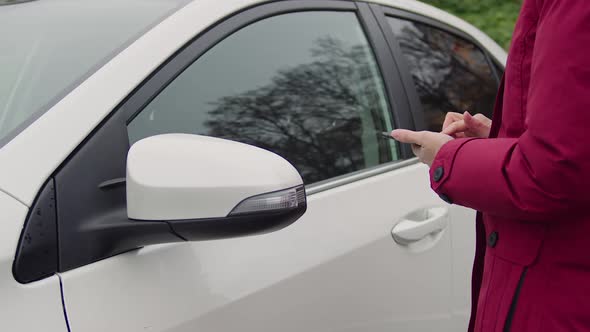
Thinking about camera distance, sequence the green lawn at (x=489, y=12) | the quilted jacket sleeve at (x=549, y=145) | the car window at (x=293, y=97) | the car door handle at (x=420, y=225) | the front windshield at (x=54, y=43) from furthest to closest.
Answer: the green lawn at (x=489, y=12) → the car door handle at (x=420, y=225) → the car window at (x=293, y=97) → the front windshield at (x=54, y=43) → the quilted jacket sleeve at (x=549, y=145)

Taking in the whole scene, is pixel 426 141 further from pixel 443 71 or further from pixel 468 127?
pixel 443 71

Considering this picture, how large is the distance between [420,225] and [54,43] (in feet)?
3.35

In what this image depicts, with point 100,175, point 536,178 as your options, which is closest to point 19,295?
point 100,175

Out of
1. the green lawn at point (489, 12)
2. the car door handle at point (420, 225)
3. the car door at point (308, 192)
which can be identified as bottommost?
the car door handle at point (420, 225)

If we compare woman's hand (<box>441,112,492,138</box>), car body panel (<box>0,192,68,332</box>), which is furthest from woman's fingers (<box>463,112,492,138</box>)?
car body panel (<box>0,192,68,332</box>)

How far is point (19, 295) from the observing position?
1188 millimetres

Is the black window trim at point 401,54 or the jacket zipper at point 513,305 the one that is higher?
the black window trim at point 401,54

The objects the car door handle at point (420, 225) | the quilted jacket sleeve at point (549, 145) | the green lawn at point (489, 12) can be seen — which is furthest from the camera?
the green lawn at point (489, 12)

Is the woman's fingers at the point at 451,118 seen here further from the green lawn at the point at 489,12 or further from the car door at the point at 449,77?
the green lawn at the point at 489,12

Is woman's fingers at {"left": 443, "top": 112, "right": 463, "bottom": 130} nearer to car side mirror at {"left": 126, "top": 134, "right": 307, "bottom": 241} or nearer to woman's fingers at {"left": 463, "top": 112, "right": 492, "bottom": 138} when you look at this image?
woman's fingers at {"left": 463, "top": 112, "right": 492, "bottom": 138}

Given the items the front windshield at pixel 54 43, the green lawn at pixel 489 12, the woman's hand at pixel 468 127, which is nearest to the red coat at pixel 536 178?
the woman's hand at pixel 468 127

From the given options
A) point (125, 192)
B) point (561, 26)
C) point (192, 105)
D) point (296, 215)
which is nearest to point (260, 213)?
point (296, 215)

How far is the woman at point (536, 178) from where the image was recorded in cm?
106

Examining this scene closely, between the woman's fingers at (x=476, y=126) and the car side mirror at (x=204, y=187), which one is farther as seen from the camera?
the woman's fingers at (x=476, y=126)
